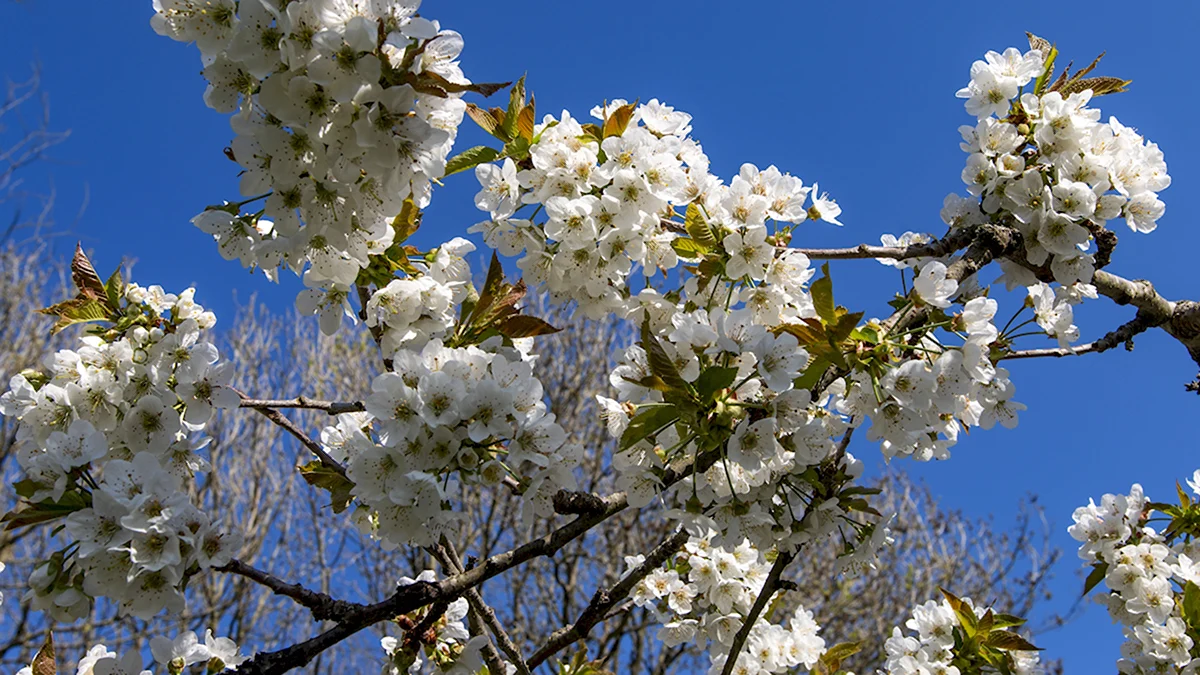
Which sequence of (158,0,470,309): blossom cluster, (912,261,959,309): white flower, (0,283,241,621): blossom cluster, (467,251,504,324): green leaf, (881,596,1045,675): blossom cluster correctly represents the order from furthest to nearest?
(881,596,1045,675): blossom cluster < (467,251,504,324): green leaf < (912,261,959,309): white flower < (0,283,241,621): blossom cluster < (158,0,470,309): blossom cluster

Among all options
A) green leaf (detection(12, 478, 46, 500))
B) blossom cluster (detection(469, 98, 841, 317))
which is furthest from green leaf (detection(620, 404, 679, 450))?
green leaf (detection(12, 478, 46, 500))

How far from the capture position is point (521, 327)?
4.92ft

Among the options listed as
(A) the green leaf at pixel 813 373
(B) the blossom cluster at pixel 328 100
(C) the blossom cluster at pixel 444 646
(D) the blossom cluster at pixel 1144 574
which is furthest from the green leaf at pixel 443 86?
(D) the blossom cluster at pixel 1144 574

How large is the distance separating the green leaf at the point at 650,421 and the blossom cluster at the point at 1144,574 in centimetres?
167

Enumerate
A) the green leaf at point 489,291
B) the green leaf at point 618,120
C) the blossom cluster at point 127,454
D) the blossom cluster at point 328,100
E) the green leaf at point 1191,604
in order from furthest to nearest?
the green leaf at point 1191,604 < the green leaf at point 618,120 < the green leaf at point 489,291 < the blossom cluster at point 127,454 < the blossom cluster at point 328,100

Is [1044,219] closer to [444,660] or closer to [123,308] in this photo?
[444,660]

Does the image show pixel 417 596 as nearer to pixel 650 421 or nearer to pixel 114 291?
pixel 650 421

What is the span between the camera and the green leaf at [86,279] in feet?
5.41

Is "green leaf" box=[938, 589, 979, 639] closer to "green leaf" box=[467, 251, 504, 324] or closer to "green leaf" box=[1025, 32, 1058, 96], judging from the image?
"green leaf" box=[1025, 32, 1058, 96]

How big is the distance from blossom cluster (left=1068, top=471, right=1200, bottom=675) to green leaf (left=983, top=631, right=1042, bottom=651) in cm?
49

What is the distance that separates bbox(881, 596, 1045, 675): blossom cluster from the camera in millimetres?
1998

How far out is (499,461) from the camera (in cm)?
129

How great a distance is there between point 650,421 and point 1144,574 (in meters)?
1.73

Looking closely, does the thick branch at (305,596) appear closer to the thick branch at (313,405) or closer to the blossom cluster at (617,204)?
the thick branch at (313,405)
